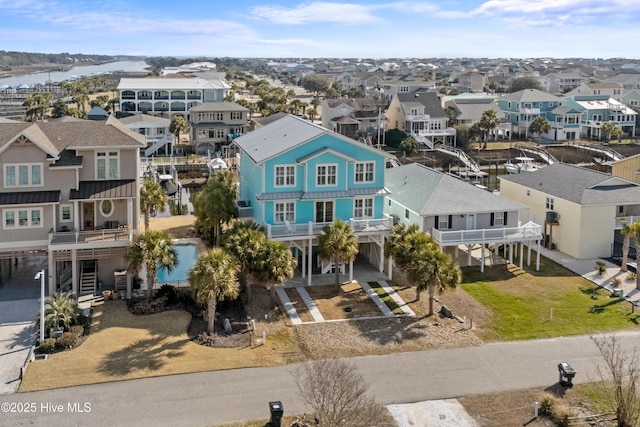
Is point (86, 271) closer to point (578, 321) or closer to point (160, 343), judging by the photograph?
point (160, 343)

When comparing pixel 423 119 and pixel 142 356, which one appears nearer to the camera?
pixel 142 356

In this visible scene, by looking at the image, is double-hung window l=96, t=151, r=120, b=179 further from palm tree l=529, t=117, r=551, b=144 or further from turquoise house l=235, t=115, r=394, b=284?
palm tree l=529, t=117, r=551, b=144

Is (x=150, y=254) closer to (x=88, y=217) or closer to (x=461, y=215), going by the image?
(x=88, y=217)

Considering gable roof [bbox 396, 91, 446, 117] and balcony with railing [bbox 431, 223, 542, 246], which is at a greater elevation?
gable roof [bbox 396, 91, 446, 117]

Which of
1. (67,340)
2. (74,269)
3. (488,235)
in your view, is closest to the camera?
(67,340)

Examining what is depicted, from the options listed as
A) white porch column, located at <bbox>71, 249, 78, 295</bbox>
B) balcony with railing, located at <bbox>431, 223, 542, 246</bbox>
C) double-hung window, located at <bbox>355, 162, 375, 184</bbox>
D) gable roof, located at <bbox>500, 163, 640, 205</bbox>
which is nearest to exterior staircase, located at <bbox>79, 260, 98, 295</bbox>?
white porch column, located at <bbox>71, 249, 78, 295</bbox>

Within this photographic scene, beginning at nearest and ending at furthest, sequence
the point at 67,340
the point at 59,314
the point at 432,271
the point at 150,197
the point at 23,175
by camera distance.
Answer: the point at 67,340, the point at 59,314, the point at 432,271, the point at 23,175, the point at 150,197

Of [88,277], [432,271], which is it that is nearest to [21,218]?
[88,277]

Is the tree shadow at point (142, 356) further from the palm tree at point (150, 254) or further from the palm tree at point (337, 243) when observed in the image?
the palm tree at point (337, 243)
